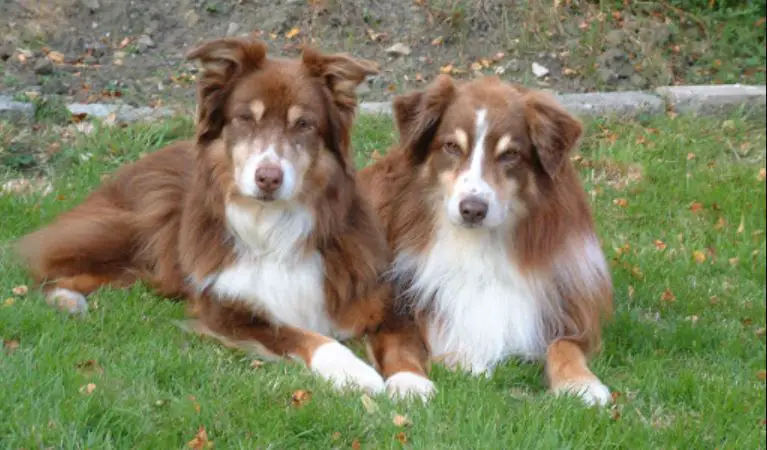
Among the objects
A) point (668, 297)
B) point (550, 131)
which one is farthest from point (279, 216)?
point (668, 297)

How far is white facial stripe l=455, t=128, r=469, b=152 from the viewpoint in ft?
17.6

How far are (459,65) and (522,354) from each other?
510 centimetres

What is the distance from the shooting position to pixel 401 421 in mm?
4555

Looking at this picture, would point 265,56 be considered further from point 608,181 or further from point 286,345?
point 608,181

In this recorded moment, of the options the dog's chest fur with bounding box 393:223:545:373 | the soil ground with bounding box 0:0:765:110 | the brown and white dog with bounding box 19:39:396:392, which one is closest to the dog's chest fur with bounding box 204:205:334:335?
the brown and white dog with bounding box 19:39:396:392

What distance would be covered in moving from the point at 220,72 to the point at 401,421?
6.68ft

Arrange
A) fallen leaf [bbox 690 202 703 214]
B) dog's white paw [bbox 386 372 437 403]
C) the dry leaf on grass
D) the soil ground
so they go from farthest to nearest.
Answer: the soil ground → fallen leaf [bbox 690 202 703 214] → the dry leaf on grass → dog's white paw [bbox 386 372 437 403]

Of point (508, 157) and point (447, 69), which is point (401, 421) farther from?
point (447, 69)

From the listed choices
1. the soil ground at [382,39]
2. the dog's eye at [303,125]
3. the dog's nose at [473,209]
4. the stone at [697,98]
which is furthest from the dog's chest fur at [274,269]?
the soil ground at [382,39]

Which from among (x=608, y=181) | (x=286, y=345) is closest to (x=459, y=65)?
(x=608, y=181)

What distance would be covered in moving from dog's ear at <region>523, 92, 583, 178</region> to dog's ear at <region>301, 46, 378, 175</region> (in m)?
0.84

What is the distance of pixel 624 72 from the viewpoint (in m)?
10.1

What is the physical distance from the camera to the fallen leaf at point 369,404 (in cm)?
467

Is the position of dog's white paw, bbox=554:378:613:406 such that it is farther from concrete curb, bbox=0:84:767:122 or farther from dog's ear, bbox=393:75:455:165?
concrete curb, bbox=0:84:767:122
